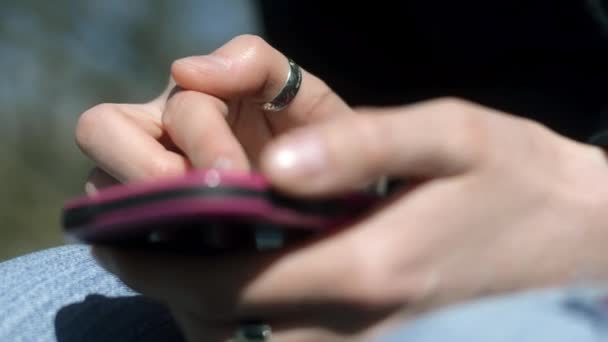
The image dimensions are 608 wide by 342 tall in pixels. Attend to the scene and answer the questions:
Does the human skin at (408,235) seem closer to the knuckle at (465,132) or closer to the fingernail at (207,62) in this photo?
the knuckle at (465,132)

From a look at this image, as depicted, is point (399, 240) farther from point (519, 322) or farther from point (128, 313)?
point (128, 313)

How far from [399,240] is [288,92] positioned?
0.36 metres

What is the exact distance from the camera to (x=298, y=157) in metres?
0.41

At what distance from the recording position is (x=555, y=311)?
455 millimetres

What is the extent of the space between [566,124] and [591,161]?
17cm

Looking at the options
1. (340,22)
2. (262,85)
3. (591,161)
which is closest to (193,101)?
(262,85)

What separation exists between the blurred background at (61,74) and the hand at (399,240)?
2371 millimetres

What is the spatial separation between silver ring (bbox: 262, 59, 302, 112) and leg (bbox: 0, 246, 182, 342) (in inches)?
8.4

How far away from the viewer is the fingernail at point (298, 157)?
0.41m

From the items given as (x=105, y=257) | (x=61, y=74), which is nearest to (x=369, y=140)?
(x=105, y=257)

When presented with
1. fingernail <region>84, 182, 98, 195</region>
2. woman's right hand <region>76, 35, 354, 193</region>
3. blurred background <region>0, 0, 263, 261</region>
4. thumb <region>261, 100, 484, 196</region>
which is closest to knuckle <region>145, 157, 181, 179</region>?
woman's right hand <region>76, 35, 354, 193</region>

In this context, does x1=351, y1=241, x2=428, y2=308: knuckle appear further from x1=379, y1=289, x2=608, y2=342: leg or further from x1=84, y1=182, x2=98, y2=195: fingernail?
x1=84, y1=182, x2=98, y2=195: fingernail

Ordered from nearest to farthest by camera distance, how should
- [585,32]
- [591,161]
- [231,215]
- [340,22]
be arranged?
[231,215] < [591,161] < [585,32] < [340,22]

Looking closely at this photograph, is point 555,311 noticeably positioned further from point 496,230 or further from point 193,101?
point 193,101
